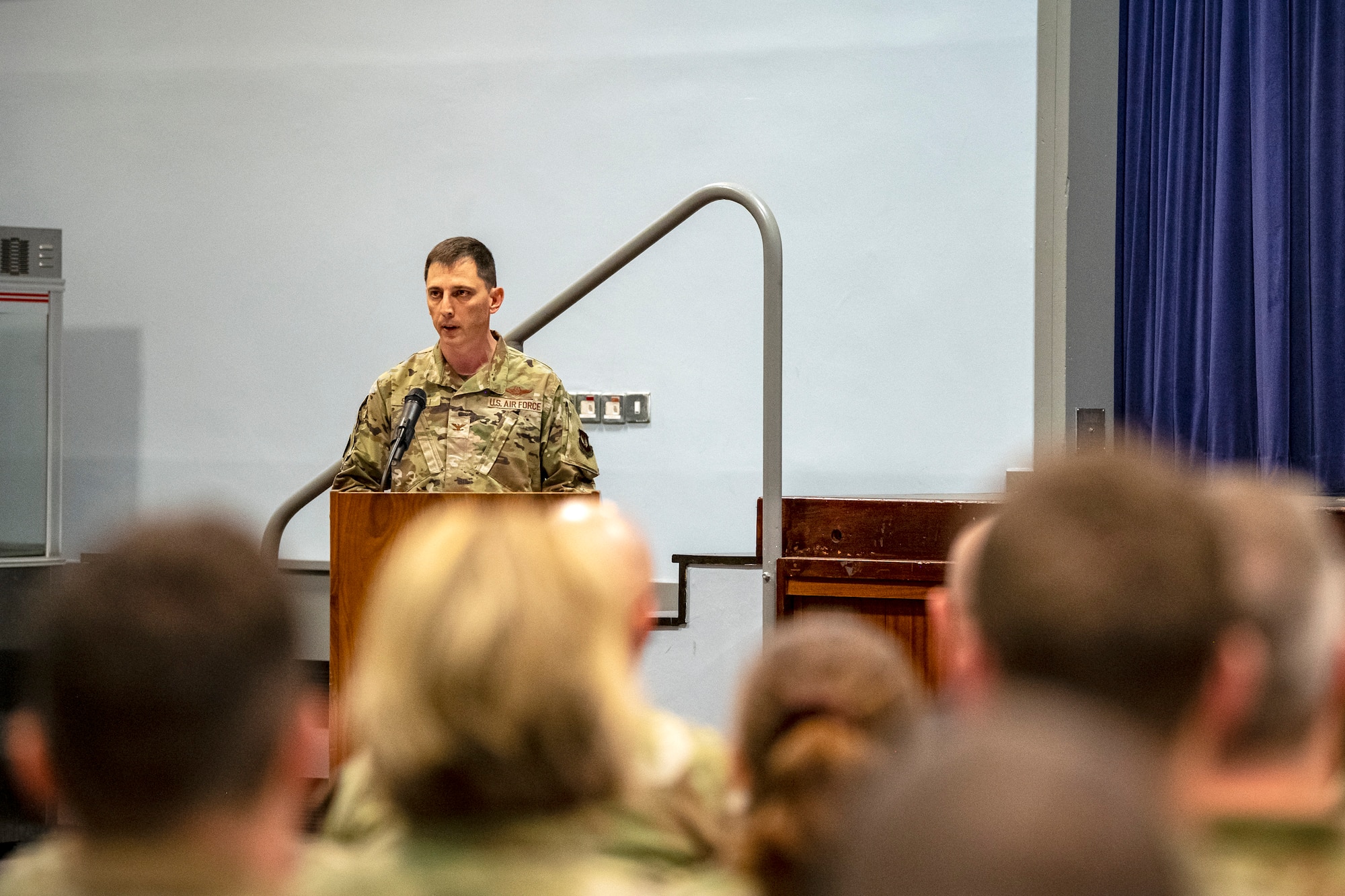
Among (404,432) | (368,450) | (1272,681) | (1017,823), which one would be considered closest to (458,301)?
(368,450)

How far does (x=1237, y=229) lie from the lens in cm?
378

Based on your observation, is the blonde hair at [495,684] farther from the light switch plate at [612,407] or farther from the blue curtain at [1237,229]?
the light switch plate at [612,407]

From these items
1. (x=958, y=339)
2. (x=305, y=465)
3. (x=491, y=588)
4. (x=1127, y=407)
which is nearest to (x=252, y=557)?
(x=491, y=588)

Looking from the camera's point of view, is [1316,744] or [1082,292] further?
[1082,292]

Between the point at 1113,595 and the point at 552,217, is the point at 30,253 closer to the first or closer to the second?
the point at 552,217

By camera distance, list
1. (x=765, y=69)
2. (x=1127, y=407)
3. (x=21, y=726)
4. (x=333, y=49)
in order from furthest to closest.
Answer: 1. (x=333, y=49)
2. (x=765, y=69)
3. (x=1127, y=407)
4. (x=21, y=726)

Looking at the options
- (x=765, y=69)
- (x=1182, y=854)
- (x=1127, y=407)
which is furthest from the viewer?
(x=765, y=69)

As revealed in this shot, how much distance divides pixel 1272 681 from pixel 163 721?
2.57 feet

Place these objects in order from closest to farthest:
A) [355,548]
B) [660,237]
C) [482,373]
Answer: [355,548]
[660,237]
[482,373]

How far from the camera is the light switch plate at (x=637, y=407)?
5039 mm

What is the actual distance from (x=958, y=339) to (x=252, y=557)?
407cm

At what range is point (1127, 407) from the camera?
4.17m

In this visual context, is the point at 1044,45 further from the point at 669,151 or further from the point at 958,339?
the point at 669,151

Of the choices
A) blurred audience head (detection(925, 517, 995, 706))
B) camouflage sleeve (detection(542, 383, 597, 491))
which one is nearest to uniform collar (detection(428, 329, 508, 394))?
camouflage sleeve (detection(542, 383, 597, 491))
